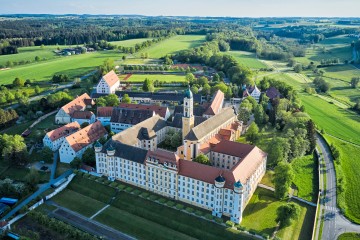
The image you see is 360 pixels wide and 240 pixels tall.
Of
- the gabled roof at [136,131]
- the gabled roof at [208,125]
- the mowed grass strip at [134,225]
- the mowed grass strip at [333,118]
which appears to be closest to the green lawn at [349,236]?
the mowed grass strip at [134,225]

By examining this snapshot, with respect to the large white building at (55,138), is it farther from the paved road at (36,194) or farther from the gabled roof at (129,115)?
the paved road at (36,194)

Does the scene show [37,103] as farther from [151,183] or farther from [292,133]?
[292,133]

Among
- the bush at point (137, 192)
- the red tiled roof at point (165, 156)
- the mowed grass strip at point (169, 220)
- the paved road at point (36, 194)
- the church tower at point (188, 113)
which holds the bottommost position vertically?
the mowed grass strip at point (169, 220)

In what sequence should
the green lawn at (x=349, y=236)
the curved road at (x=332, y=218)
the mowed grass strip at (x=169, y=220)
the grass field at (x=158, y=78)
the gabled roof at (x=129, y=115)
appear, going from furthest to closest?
1. the grass field at (x=158, y=78)
2. the gabled roof at (x=129, y=115)
3. the curved road at (x=332, y=218)
4. the green lawn at (x=349, y=236)
5. the mowed grass strip at (x=169, y=220)

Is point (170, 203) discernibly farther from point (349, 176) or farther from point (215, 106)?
point (215, 106)

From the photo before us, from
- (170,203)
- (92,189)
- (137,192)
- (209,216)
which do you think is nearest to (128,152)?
(137,192)

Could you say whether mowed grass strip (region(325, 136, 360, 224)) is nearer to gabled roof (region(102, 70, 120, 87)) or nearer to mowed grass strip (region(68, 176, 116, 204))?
mowed grass strip (region(68, 176, 116, 204))
